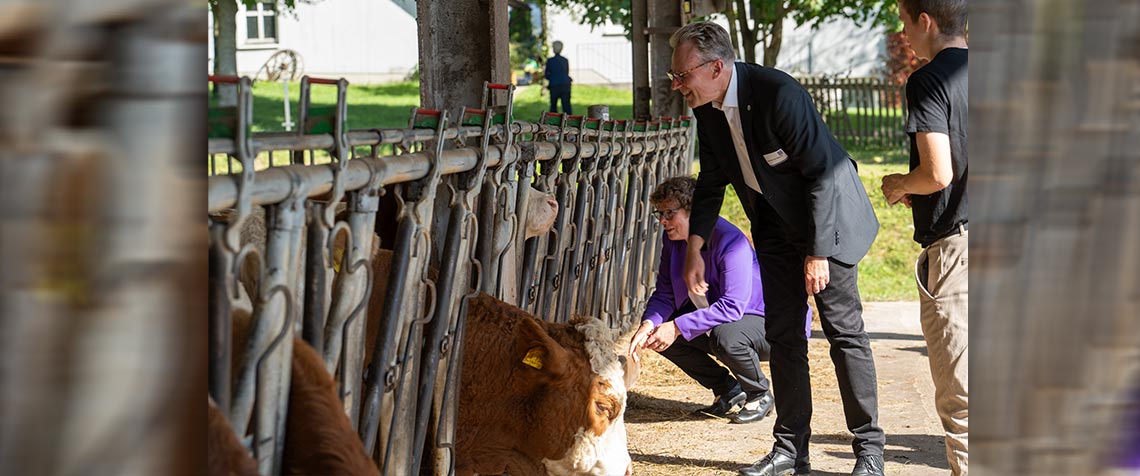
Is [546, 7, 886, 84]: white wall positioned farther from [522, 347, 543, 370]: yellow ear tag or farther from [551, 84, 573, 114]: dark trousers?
[522, 347, 543, 370]: yellow ear tag

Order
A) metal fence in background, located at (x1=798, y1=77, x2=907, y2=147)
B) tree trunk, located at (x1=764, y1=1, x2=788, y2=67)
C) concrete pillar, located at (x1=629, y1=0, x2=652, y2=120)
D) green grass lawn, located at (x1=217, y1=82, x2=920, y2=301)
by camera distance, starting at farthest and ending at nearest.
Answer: metal fence in background, located at (x1=798, y1=77, x2=907, y2=147) < tree trunk, located at (x1=764, y1=1, x2=788, y2=67) < concrete pillar, located at (x1=629, y1=0, x2=652, y2=120) < green grass lawn, located at (x1=217, y1=82, x2=920, y2=301)

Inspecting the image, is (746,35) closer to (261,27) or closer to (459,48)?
(459,48)

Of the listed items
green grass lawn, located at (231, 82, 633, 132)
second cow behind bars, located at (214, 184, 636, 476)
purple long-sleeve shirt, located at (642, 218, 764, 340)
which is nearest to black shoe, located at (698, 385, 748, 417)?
purple long-sleeve shirt, located at (642, 218, 764, 340)

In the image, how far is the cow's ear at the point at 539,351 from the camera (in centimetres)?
322

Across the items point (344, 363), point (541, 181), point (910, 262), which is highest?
point (541, 181)

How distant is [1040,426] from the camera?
779mm

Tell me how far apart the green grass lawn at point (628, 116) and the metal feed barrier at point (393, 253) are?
400mm

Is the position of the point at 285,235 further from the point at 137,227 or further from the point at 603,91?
the point at 603,91

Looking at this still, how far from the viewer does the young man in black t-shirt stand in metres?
3.57

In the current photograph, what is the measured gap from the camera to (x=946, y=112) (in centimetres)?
358

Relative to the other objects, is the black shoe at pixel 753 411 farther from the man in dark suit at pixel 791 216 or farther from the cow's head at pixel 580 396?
the cow's head at pixel 580 396

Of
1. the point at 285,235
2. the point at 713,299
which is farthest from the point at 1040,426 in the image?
the point at 713,299

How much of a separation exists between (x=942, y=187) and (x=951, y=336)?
1.66 ft

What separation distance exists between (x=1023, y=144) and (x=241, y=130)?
112cm
